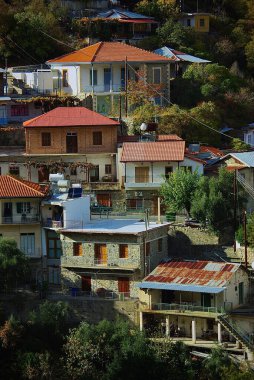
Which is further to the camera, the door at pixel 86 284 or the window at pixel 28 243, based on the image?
the window at pixel 28 243

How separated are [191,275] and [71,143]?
14323mm

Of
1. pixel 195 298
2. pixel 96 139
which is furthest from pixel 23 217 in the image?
pixel 96 139

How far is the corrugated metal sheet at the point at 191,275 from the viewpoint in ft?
219

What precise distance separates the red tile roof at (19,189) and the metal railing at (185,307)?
313 inches

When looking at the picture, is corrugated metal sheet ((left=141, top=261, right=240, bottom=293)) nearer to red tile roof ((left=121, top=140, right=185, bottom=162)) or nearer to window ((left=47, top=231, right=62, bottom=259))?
window ((left=47, top=231, right=62, bottom=259))

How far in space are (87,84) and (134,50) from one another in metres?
3.43

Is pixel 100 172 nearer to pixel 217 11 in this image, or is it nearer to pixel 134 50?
pixel 134 50

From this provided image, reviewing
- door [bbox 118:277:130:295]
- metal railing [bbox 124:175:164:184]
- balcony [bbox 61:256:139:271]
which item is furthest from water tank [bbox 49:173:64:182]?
door [bbox 118:277:130:295]

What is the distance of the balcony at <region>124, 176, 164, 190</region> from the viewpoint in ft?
249

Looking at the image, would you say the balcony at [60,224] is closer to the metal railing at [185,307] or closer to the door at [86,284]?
the door at [86,284]

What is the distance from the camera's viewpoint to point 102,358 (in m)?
64.3

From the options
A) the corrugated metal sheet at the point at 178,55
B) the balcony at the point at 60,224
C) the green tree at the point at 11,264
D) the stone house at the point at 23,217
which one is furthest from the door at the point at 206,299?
the corrugated metal sheet at the point at 178,55

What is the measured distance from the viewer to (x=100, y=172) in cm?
7900

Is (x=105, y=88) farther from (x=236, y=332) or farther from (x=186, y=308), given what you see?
(x=236, y=332)
